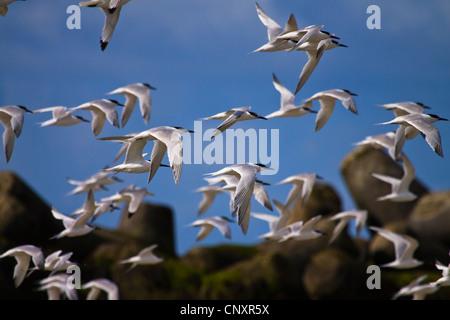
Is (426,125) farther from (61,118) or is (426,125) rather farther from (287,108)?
(61,118)

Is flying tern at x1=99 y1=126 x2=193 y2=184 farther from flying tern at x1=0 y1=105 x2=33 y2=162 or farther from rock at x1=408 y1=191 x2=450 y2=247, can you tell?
rock at x1=408 y1=191 x2=450 y2=247

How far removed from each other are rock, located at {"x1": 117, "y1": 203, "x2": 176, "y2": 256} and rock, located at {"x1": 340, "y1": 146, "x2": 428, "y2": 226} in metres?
7.35

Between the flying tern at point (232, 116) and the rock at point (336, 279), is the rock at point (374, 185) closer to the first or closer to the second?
the rock at point (336, 279)

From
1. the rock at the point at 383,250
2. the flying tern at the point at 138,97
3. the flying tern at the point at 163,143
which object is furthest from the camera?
the rock at the point at 383,250

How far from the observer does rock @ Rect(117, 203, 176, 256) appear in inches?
817

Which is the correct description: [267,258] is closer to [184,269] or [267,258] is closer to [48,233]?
[184,269]

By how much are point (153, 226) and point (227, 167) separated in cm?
1220

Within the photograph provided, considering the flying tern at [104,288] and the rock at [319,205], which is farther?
the rock at [319,205]

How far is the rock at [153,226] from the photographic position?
817 inches

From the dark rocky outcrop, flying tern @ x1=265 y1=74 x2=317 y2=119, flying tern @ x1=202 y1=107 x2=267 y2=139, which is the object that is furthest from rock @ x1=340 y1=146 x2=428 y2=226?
flying tern @ x1=202 y1=107 x2=267 y2=139

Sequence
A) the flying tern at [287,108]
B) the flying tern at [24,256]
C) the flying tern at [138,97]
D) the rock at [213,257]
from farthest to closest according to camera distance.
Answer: the rock at [213,257]
the flying tern at [138,97]
the flying tern at [287,108]
the flying tern at [24,256]

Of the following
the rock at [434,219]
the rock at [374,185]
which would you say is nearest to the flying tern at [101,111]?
the rock at [434,219]

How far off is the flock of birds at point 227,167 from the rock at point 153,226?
5975mm
